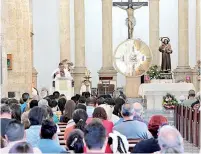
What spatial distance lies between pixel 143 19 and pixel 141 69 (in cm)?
1006

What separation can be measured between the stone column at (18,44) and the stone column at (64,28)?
36.1ft

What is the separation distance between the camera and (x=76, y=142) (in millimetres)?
6156

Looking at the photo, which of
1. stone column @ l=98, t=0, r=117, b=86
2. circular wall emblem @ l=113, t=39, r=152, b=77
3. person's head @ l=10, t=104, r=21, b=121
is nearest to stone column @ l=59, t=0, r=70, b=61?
stone column @ l=98, t=0, r=117, b=86

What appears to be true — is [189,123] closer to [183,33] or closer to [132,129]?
[132,129]

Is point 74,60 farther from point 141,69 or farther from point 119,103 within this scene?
point 119,103

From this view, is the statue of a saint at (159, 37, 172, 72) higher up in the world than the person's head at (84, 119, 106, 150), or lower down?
higher up

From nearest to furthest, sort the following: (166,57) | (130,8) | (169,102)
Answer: (169,102) < (166,57) < (130,8)

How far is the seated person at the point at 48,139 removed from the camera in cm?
622

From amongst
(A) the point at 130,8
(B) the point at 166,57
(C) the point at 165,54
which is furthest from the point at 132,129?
(A) the point at 130,8

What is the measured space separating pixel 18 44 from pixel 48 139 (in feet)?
35.6

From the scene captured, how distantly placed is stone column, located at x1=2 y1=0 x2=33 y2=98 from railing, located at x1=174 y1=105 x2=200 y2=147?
4.90 meters

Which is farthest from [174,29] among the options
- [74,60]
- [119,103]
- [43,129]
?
[43,129]

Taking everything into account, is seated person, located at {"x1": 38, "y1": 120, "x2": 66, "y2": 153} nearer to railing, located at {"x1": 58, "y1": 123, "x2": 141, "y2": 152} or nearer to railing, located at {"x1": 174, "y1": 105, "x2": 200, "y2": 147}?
railing, located at {"x1": 58, "y1": 123, "x2": 141, "y2": 152}

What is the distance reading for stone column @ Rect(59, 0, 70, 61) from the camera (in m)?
28.6
